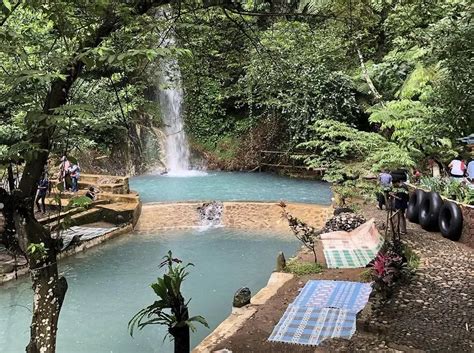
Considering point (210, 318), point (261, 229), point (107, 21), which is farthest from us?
point (261, 229)

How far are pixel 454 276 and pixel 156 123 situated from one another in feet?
60.8

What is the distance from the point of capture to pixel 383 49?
61.3 ft

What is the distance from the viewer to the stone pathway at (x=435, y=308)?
490 centimetres

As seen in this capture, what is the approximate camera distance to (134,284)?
30.0ft

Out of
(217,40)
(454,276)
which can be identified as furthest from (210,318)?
(217,40)

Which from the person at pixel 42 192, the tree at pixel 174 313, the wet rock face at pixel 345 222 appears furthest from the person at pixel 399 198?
the person at pixel 42 192

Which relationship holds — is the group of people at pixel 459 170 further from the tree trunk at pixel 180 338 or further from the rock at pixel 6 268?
the rock at pixel 6 268

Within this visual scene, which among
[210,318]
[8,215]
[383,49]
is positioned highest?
[383,49]

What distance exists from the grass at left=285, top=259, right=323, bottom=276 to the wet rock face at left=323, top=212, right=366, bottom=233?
2248mm

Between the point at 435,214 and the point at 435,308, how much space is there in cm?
426

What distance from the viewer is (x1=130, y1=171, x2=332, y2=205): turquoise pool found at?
1680 centimetres

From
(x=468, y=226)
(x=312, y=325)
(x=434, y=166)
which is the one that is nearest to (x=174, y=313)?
(x=312, y=325)

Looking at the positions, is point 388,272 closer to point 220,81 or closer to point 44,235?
point 44,235

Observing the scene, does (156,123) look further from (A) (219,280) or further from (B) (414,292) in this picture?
(B) (414,292)
